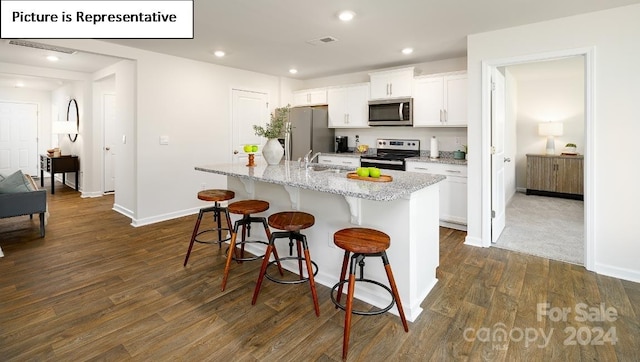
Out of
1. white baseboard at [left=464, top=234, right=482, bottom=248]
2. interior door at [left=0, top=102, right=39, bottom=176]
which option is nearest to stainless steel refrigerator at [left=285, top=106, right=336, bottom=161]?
white baseboard at [left=464, top=234, right=482, bottom=248]

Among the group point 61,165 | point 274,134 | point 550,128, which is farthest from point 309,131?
point 61,165

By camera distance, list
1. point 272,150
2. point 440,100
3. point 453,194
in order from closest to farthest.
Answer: point 272,150, point 453,194, point 440,100

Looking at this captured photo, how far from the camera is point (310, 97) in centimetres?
604

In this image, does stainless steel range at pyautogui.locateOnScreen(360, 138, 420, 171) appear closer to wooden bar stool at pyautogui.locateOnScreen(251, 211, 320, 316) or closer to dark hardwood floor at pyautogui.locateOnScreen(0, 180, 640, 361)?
dark hardwood floor at pyautogui.locateOnScreen(0, 180, 640, 361)

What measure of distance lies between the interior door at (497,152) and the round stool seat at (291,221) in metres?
2.32

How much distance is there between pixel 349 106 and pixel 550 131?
3969mm

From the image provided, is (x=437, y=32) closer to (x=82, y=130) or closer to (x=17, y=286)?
(x=17, y=286)

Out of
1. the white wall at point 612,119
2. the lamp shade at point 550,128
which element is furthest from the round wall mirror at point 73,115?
the lamp shade at point 550,128

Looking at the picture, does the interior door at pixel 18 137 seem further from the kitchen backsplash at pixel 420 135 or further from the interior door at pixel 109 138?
the kitchen backsplash at pixel 420 135

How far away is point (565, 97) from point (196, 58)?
6.64 metres

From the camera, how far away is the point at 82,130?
21.0 ft

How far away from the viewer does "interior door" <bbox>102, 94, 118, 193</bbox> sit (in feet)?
Result: 21.1

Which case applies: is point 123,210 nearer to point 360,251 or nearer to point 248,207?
point 248,207

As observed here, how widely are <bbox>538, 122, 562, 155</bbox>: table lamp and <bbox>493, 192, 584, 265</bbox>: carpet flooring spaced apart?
39.9 inches
